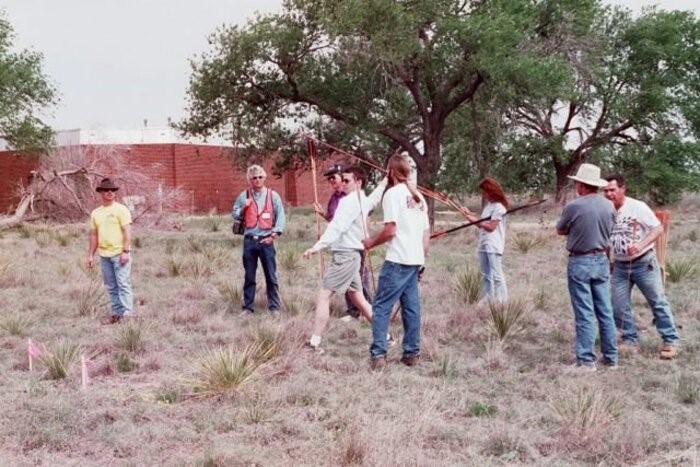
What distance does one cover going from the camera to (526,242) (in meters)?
16.1

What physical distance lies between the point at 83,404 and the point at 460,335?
12.1 ft

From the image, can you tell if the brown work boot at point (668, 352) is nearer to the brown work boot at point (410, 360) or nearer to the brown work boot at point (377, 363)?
the brown work boot at point (410, 360)

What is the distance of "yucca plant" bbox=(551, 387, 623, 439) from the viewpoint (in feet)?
15.9

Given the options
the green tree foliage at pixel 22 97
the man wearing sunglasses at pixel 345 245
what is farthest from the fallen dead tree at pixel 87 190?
the man wearing sunglasses at pixel 345 245

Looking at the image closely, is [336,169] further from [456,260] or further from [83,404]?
[456,260]

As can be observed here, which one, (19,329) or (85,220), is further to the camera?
(85,220)

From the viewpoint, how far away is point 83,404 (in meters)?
5.64

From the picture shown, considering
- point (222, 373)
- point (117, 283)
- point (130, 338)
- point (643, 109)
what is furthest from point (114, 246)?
point (643, 109)

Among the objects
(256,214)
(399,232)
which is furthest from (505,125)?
(399,232)

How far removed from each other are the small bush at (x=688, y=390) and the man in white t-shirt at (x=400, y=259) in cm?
204

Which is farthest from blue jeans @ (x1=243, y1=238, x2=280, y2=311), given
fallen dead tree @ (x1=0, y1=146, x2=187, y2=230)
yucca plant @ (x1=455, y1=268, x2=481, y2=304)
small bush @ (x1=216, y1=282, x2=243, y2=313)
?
fallen dead tree @ (x1=0, y1=146, x2=187, y2=230)

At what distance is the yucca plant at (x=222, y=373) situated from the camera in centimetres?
578

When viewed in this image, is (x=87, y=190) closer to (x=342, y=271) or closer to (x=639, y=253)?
(x=342, y=271)

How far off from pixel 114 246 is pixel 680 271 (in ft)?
24.7
